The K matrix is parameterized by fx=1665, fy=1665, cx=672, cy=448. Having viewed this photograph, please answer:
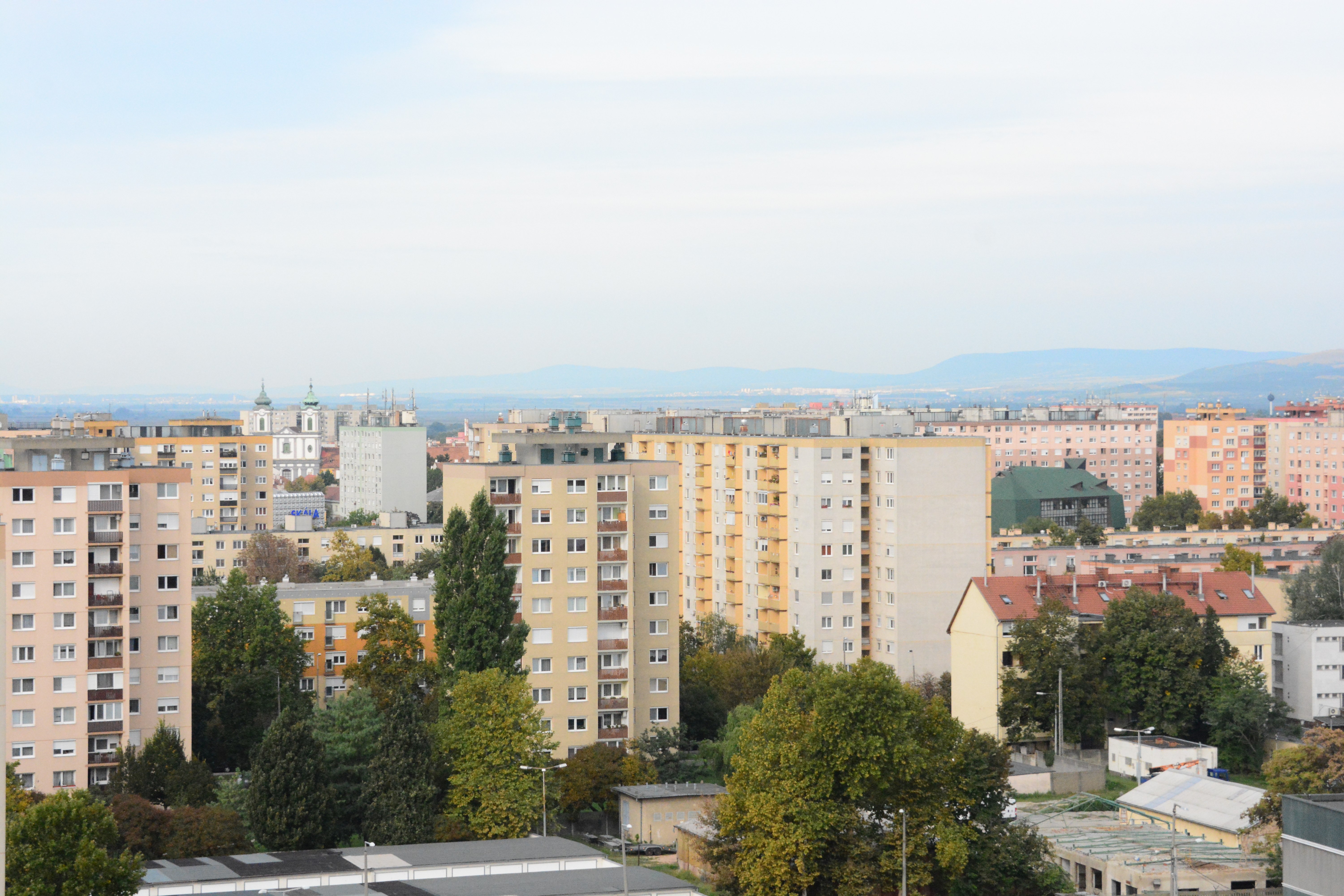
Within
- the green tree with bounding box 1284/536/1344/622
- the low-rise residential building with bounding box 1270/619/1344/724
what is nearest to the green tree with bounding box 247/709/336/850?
the low-rise residential building with bounding box 1270/619/1344/724

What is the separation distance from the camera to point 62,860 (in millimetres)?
35594

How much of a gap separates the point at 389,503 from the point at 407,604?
276 feet

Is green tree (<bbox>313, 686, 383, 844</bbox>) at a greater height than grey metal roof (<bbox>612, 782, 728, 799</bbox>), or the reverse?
green tree (<bbox>313, 686, 383, 844</bbox>)

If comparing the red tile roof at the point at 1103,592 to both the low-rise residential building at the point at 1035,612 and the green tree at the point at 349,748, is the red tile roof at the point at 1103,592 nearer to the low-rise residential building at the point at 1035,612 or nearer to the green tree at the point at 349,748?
the low-rise residential building at the point at 1035,612

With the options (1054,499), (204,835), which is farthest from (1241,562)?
(204,835)

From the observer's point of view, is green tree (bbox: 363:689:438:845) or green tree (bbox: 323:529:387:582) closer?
green tree (bbox: 363:689:438:845)

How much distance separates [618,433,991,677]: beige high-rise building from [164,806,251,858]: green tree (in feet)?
103

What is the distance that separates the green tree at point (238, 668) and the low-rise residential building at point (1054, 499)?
85127mm

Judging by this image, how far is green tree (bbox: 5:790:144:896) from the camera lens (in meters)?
35.0

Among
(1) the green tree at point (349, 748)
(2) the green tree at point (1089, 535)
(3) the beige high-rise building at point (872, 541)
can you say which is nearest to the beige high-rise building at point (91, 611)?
(1) the green tree at point (349, 748)

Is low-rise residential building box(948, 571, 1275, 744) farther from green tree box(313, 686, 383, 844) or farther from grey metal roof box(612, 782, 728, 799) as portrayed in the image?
green tree box(313, 686, 383, 844)

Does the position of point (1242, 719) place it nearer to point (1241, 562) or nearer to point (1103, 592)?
point (1103, 592)

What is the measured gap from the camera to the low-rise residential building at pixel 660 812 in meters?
50.1

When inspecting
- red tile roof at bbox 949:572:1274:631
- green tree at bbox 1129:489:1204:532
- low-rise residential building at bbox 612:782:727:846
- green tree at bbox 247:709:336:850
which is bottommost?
low-rise residential building at bbox 612:782:727:846
